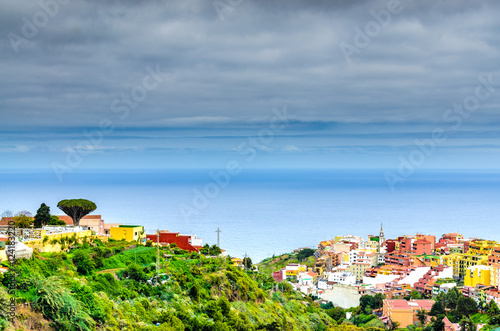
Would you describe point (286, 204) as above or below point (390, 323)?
above

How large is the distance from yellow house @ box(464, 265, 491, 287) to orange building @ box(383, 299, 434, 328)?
499cm

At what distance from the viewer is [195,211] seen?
61.5 meters

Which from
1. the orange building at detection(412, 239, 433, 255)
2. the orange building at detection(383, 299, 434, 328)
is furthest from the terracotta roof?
the orange building at detection(412, 239, 433, 255)

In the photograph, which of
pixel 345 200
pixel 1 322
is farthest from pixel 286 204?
pixel 1 322

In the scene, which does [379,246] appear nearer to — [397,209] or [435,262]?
[435,262]

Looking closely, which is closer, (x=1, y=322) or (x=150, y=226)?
(x=1, y=322)

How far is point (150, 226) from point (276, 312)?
2499cm

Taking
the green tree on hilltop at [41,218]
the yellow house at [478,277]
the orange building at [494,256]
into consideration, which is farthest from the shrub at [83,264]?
the orange building at [494,256]

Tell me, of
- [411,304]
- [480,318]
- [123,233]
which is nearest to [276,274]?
[411,304]

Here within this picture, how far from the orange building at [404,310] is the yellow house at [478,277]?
197 inches

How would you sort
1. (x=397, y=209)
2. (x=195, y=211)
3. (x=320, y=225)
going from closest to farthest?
(x=320, y=225) → (x=195, y=211) → (x=397, y=209)

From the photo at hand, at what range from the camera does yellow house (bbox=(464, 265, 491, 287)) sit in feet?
91.4

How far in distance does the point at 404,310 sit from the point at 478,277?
7767 millimetres

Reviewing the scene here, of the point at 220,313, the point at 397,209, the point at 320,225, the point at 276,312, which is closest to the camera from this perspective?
the point at 220,313
